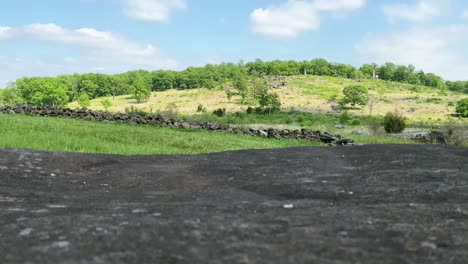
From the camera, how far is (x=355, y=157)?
22.6 ft

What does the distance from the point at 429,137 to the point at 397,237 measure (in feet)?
80.3

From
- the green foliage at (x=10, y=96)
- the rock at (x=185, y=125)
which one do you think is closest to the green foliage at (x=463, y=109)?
the rock at (x=185, y=125)

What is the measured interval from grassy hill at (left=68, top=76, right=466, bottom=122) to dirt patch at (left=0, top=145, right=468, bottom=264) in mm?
65781

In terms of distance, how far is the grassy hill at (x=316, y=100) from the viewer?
8138 cm

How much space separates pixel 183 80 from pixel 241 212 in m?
134

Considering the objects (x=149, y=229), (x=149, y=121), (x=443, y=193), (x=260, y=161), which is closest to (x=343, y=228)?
(x=149, y=229)

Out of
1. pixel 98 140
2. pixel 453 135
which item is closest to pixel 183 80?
pixel 453 135

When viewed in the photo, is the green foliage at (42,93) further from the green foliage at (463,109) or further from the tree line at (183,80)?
the green foliage at (463,109)

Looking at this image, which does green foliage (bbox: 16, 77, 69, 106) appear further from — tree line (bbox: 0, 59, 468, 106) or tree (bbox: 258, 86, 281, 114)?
tree (bbox: 258, 86, 281, 114)

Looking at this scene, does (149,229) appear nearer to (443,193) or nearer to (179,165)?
(443,193)

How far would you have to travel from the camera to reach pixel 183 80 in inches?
5330

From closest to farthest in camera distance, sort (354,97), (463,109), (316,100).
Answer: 1. (463,109)
2. (354,97)
3. (316,100)

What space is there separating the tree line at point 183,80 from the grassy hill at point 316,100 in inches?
271

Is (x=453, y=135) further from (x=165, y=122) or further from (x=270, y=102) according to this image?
(x=270, y=102)
